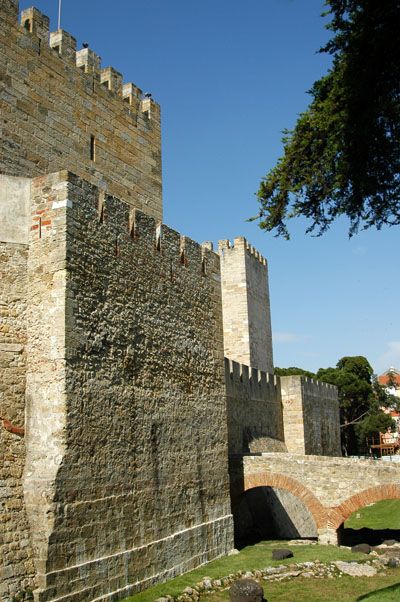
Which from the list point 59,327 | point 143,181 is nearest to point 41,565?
point 59,327

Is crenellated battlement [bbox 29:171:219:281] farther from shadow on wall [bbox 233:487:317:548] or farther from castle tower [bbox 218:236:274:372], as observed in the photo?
castle tower [bbox 218:236:274:372]

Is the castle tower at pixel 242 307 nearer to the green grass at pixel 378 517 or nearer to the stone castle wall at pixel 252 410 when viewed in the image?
the stone castle wall at pixel 252 410

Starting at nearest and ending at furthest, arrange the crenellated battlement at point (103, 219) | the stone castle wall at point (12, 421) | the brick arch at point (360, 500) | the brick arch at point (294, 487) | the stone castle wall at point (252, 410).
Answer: the stone castle wall at point (12, 421) < the crenellated battlement at point (103, 219) < the brick arch at point (360, 500) < the brick arch at point (294, 487) < the stone castle wall at point (252, 410)

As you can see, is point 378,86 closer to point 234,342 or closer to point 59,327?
point 59,327

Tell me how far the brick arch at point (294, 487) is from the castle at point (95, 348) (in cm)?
192

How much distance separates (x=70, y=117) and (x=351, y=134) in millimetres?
6067

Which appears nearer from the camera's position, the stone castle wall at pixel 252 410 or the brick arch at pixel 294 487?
the brick arch at pixel 294 487

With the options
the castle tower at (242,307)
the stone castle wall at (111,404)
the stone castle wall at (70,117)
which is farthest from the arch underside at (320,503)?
the castle tower at (242,307)

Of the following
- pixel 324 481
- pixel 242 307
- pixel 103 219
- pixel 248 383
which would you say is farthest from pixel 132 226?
pixel 242 307

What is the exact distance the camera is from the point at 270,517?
1958cm

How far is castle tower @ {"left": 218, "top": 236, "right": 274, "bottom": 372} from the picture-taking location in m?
26.3

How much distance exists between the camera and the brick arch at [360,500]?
1502cm

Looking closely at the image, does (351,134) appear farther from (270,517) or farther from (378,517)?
(378,517)

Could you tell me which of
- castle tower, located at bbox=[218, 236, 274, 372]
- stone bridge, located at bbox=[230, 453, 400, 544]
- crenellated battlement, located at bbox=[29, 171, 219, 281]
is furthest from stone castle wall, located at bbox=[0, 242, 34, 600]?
castle tower, located at bbox=[218, 236, 274, 372]
